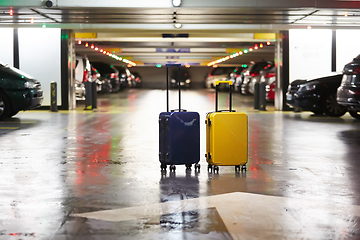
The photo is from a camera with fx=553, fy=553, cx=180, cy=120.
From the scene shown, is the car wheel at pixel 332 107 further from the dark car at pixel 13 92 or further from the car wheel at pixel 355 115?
the dark car at pixel 13 92

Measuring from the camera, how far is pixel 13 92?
546 inches

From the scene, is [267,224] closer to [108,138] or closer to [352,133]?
[108,138]

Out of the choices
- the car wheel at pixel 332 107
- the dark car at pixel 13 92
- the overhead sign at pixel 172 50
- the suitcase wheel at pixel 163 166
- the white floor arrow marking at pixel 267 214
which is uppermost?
the overhead sign at pixel 172 50

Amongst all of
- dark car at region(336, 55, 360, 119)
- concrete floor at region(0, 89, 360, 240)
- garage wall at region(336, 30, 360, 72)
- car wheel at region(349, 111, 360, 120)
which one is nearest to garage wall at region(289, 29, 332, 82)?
garage wall at region(336, 30, 360, 72)

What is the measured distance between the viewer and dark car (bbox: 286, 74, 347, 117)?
15406 millimetres

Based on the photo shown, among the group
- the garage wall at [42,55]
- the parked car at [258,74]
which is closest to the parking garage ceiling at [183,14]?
the garage wall at [42,55]

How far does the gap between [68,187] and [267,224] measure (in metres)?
2.34

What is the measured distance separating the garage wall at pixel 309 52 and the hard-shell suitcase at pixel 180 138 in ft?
42.9

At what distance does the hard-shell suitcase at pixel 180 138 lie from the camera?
6.62 meters

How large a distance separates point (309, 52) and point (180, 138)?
44.4 feet

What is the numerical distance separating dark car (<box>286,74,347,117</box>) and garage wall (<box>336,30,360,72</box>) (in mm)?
3726

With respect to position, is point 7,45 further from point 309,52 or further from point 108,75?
point 108,75

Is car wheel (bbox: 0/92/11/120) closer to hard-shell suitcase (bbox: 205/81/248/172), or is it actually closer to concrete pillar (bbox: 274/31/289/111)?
hard-shell suitcase (bbox: 205/81/248/172)

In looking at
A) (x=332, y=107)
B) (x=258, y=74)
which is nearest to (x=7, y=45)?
(x=258, y=74)
